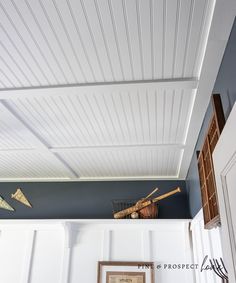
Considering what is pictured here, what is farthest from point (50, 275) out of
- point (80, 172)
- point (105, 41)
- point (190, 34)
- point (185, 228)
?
point (190, 34)

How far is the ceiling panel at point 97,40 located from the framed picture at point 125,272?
184 centimetres

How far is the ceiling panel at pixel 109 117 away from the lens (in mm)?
1719

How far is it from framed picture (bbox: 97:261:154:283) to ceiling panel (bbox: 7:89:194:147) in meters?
1.17

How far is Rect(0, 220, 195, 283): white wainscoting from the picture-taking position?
8.68 ft

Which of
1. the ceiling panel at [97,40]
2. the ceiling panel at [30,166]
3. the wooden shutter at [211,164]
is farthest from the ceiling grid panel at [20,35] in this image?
the ceiling panel at [30,166]

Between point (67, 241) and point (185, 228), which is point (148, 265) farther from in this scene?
point (67, 241)

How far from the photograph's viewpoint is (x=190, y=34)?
4.05 ft

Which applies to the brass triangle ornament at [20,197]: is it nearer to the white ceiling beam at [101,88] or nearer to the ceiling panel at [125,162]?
the ceiling panel at [125,162]

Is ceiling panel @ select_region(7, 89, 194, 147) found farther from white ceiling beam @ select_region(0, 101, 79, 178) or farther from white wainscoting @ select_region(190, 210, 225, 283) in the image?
white wainscoting @ select_region(190, 210, 225, 283)

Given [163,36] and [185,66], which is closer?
[163,36]

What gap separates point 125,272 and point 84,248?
46 cm

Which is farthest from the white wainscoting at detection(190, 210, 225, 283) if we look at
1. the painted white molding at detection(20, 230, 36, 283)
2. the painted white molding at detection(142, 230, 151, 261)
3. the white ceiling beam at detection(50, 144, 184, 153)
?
the painted white molding at detection(20, 230, 36, 283)

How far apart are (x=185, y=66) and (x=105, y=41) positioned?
432 mm

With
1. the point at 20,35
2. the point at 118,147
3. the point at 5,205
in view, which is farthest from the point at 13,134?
the point at 5,205
